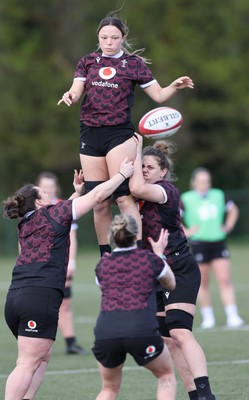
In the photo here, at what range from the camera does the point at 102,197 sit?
281 inches

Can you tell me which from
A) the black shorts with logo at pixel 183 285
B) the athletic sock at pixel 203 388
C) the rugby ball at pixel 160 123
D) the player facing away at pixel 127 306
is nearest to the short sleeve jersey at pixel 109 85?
the rugby ball at pixel 160 123

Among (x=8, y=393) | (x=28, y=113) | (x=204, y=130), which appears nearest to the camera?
(x=8, y=393)

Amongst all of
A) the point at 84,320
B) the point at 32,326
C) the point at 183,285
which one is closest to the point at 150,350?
the point at 32,326

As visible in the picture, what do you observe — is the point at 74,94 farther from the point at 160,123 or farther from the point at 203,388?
the point at 203,388

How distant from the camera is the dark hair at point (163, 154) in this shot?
7.87m

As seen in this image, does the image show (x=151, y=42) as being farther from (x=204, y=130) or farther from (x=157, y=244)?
(x=157, y=244)

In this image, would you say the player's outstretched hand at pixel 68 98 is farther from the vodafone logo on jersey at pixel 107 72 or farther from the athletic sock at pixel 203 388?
the athletic sock at pixel 203 388

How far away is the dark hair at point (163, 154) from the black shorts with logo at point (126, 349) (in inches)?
75.3

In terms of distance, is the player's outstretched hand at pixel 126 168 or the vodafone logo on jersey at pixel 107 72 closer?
the player's outstretched hand at pixel 126 168

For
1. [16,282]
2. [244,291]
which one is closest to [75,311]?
[244,291]

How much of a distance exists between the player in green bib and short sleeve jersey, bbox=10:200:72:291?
264 inches

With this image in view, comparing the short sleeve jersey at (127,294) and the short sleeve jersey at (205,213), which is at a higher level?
the short sleeve jersey at (205,213)

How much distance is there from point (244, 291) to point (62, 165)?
54.3 feet

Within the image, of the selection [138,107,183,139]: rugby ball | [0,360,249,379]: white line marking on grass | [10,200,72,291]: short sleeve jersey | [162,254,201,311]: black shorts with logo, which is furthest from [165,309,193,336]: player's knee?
[0,360,249,379]: white line marking on grass
